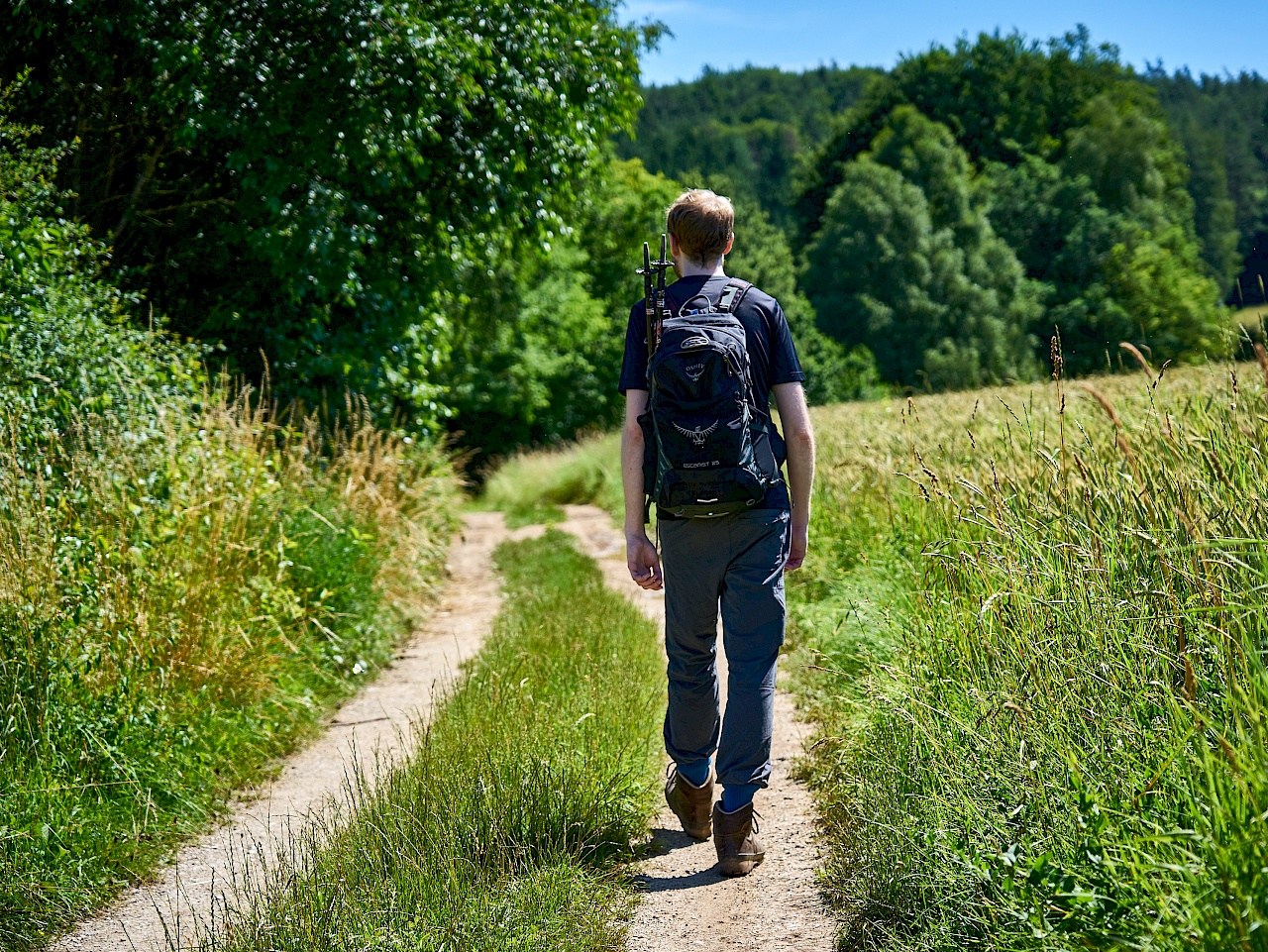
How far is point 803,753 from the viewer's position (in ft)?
16.3

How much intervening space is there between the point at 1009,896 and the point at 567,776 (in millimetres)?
1916

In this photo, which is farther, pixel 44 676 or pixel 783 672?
pixel 783 672

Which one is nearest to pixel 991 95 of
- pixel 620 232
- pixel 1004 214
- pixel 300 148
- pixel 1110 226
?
pixel 1004 214

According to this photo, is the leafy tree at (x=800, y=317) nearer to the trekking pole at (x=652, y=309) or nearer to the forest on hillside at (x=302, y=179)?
the forest on hillside at (x=302, y=179)

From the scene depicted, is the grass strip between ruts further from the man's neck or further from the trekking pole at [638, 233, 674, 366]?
the man's neck

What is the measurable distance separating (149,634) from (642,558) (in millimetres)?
2753

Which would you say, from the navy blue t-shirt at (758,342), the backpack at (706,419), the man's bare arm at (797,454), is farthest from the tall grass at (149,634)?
the man's bare arm at (797,454)

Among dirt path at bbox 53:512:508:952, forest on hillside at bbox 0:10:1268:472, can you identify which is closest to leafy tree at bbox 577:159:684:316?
forest on hillside at bbox 0:10:1268:472

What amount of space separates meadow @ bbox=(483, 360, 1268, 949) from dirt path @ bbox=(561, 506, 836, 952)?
0.40 ft

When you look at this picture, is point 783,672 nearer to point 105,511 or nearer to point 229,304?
point 105,511

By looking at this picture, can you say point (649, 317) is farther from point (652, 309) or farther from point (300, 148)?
point (300, 148)

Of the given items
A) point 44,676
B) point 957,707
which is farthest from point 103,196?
point 957,707

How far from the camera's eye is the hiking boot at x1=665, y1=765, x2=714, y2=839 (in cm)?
402

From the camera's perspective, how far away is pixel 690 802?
159 inches
